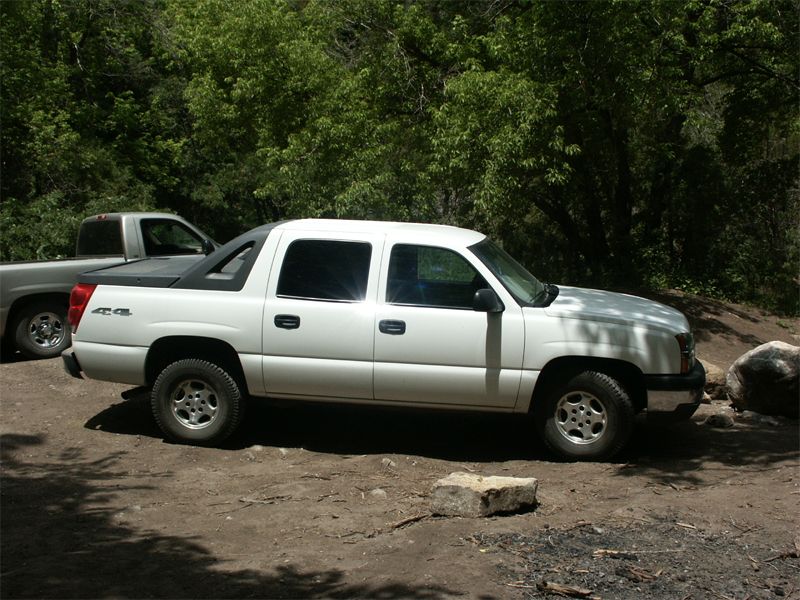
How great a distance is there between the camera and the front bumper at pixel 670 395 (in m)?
6.85

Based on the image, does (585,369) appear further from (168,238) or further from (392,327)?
(168,238)

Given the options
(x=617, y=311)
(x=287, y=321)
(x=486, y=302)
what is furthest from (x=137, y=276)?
(x=617, y=311)

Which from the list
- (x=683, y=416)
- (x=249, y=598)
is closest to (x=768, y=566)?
(x=683, y=416)

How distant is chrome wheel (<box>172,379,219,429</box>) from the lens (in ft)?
24.6

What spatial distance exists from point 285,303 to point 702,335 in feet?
28.3

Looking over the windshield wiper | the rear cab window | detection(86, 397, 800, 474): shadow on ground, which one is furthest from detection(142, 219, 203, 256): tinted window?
the windshield wiper

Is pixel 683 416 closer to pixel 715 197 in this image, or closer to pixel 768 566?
pixel 768 566

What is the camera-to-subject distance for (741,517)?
18.6 feet

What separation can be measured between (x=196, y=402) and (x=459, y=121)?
7.07 m

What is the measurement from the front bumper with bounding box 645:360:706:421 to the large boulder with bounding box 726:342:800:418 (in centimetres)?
229

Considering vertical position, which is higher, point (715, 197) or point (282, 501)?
point (715, 197)

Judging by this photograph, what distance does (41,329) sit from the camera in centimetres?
1082

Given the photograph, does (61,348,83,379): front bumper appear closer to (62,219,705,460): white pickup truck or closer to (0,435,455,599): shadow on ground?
(62,219,705,460): white pickup truck

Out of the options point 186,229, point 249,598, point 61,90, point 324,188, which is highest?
point 61,90
